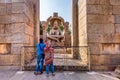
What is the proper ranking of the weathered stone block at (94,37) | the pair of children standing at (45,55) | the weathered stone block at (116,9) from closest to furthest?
1. the pair of children standing at (45,55)
2. the weathered stone block at (94,37)
3. the weathered stone block at (116,9)

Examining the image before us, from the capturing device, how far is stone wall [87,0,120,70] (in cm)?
558

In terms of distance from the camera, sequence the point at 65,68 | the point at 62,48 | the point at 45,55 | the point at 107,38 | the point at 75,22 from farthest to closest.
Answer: the point at 62,48
the point at 75,22
the point at 107,38
the point at 65,68
the point at 45,55

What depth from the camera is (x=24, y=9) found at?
5727mm

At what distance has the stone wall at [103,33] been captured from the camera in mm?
5582

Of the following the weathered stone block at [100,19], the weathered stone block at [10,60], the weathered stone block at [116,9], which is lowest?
the weathered stone block at [10,60]

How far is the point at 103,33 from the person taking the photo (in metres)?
5.64

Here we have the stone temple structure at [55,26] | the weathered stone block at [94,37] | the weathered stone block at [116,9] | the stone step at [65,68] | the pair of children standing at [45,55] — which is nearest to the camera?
the pair of children standing at [45,55]

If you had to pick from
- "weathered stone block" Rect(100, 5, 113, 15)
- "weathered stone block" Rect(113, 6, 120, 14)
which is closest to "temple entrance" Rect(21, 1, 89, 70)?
"weathered stone block" Rect(100, 5, 113, 15)

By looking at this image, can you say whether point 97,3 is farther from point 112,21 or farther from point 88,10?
point 112,21

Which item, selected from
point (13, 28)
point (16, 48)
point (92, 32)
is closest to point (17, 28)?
point (13, 28)

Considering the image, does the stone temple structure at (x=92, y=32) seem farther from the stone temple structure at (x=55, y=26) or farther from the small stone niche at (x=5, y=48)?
the stone temple structure at (x=55, y=26)

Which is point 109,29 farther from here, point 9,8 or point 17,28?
point 9,8

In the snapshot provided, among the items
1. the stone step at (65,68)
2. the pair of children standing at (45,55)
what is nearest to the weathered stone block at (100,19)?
the stone step at (65,68)

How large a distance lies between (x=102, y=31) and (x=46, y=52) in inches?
96.3
